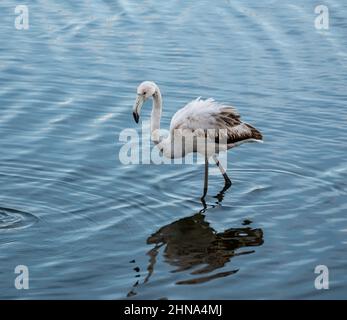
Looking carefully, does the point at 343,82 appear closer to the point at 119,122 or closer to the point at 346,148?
→ the point at 346,148

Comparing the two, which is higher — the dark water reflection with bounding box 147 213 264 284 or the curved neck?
the curved neck

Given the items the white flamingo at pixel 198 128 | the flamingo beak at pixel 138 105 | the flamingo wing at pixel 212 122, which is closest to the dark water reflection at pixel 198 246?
the white flamingo at pixel 198 128

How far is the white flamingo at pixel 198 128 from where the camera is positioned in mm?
12500

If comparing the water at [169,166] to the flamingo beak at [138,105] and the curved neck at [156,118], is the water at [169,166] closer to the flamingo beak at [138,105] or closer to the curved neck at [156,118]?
the curved neck at [156,118]

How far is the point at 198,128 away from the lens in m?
12.5

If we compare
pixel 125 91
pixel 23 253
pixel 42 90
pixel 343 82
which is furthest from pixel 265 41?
pixel 23 253

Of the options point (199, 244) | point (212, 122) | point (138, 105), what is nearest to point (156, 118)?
point (138, 105)

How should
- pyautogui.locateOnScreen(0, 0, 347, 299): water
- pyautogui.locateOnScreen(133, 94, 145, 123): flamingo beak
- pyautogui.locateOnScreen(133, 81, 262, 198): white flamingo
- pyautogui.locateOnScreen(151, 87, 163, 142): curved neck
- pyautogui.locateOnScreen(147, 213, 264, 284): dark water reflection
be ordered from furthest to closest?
pyautogui.locateOnScreen(151, 87, 163, 142): curved neck < pyautogui.locateOnScreen(133, 81, 262, 198): white flamingo < pyautogui.locateOnScreen(133, 94, 145, 123): flamingo beak < pyautogui.locateOnScreen(147, 213, 264, 284): dark water reflection < pyautogui.locateOnScreen(0, 0, 347, 299): water

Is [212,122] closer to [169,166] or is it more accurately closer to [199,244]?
[169,166]

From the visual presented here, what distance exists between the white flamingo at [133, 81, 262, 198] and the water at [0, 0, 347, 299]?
0.52 meters

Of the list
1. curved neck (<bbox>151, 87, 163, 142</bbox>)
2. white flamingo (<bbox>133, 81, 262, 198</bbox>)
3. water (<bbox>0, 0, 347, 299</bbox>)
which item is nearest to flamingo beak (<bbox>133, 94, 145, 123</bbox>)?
white flamingo (<bbox>133, 81, 262, 198</bbox>)

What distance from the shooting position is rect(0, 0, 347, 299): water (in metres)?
10.2

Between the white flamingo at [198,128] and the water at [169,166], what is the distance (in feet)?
1.72

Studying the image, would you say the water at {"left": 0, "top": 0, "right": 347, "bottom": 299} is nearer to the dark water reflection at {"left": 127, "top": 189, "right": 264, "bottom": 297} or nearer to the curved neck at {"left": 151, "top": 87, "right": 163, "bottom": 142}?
the dark water reflection at {"left": 127, "top": 189, "right": 264, "bottom": 297}
